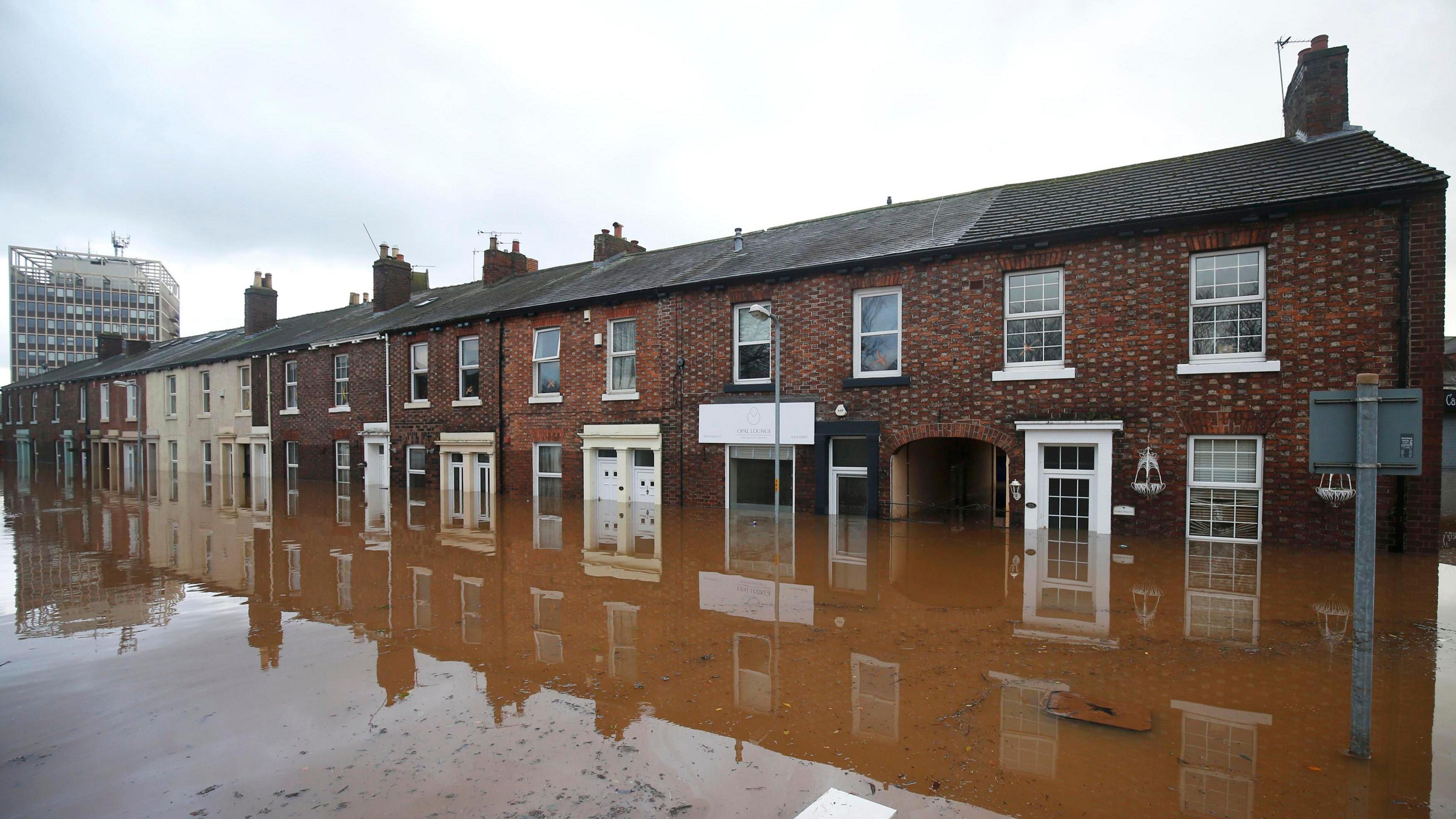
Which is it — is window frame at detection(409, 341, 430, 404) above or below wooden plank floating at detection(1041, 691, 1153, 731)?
above

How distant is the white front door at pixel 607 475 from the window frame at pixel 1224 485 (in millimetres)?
12393

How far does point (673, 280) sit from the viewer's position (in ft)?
56.2

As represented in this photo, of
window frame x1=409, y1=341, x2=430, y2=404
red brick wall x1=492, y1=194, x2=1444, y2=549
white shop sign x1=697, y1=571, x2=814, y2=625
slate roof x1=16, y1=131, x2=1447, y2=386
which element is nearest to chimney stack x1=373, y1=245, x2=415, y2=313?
slate roof x1=16, y1=131, x2=1447, y2=386

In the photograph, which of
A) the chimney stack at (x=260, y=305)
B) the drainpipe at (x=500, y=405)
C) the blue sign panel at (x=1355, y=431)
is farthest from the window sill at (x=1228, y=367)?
the chimney stack at (x=260, y=305)

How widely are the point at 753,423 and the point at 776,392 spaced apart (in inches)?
79.6

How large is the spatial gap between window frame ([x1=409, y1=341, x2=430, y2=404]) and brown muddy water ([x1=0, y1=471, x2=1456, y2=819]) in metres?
12.3

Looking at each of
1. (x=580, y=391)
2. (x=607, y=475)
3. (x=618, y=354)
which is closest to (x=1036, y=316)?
(x=618, y=354)

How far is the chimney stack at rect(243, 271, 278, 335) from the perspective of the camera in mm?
33750

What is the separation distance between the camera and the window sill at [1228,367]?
419 inches

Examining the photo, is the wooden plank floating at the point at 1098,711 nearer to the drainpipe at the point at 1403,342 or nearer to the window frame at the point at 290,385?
the drainpipe at the point at 1403,342

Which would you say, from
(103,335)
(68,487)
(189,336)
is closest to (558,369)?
(68,487)

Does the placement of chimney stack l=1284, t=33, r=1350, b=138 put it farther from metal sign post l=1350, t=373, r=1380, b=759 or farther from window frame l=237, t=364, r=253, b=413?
window frame l=237, t=364, r=253, b=413

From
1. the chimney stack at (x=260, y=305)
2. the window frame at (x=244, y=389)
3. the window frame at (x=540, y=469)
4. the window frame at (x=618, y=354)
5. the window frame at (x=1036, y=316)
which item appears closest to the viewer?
the window frame at (x=1036, y=316)

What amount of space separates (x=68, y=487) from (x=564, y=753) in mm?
33202
